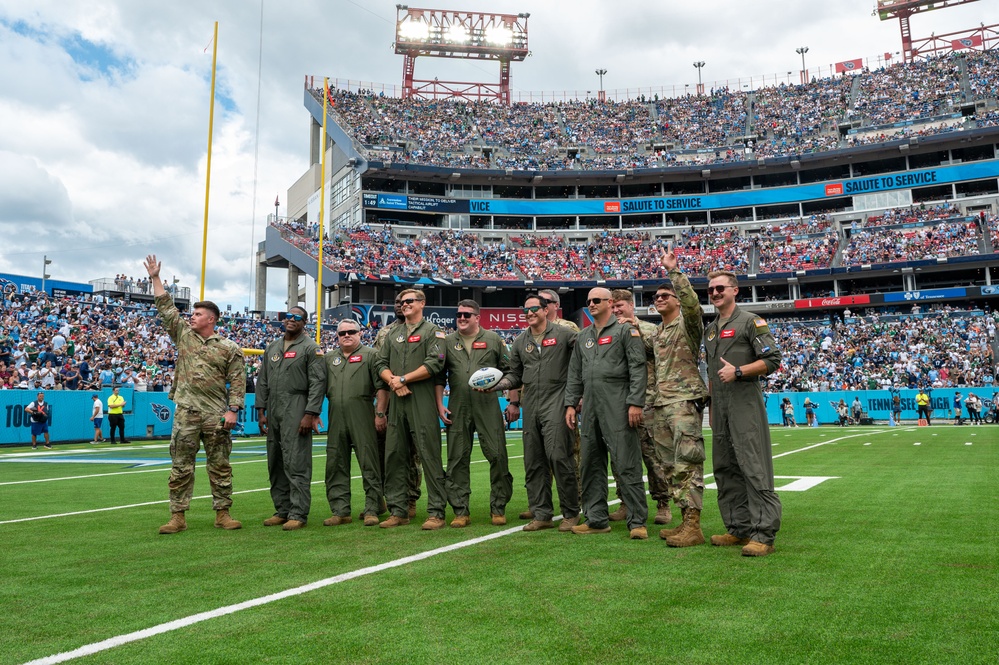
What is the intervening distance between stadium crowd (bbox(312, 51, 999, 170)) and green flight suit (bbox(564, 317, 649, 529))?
4893cm

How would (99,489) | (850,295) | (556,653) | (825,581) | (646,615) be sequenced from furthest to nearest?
(850,295)
(99,489)
(825,581)
(646,615)
(556,653)

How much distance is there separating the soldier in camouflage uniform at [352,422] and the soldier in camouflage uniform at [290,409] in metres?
0.18

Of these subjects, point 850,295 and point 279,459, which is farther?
point 850,295

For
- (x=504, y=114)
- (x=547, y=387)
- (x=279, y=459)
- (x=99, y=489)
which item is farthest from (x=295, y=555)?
(x=504, y=114)

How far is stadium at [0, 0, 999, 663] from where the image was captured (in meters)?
3.62

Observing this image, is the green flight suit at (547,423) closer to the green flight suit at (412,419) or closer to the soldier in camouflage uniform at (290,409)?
the green flight suit at (412,419)

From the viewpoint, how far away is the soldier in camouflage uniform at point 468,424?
7113mm

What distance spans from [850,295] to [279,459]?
5044cm

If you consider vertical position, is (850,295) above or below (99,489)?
above

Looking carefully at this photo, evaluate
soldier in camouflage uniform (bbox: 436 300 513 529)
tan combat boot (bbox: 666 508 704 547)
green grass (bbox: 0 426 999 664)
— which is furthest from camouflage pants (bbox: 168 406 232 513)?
tan combat boot (bbox: 666 508 704 547)

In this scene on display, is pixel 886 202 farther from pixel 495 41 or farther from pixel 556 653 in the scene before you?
pixel 556 653

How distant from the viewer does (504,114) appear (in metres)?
62.5

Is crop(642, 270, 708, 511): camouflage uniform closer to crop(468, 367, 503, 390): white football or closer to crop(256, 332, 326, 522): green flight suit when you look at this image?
crop(468, 367, 503, 390): white football

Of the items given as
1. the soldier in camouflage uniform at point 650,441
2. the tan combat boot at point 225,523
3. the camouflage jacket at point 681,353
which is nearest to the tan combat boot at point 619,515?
the soldier in camouflage uniform at point 650,441
